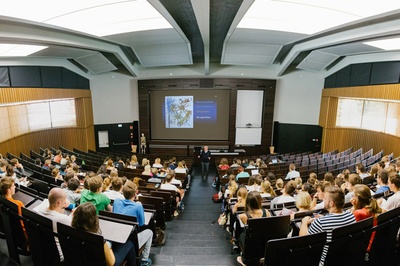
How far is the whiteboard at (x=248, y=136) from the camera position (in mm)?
13539

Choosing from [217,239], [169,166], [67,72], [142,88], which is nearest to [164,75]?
[142,88]

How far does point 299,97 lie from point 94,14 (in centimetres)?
1138

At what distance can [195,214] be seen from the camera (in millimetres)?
6172

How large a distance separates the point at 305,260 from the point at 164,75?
38.5ft

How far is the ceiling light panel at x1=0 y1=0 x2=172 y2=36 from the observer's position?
416 cm

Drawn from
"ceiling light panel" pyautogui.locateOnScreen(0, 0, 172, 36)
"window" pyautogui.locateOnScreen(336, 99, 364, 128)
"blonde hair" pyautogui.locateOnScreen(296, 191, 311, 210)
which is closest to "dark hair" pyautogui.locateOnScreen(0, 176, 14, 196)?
"ceiling light panel" pyautogui.locateOnScreen(0, 0, 172, 36)

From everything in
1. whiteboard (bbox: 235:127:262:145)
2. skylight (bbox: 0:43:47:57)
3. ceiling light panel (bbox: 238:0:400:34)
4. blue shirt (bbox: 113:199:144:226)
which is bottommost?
whiteboard (bbox: 235:127:262:145)

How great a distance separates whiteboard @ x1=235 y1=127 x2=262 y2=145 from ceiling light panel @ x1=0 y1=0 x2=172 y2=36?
8281mm

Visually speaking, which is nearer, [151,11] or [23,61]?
[151,11]

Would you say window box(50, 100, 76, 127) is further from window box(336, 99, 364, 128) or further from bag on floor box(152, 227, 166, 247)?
window box(336, 99, 364, 128)

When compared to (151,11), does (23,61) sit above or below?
below

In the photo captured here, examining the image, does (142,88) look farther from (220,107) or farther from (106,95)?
(220,107)

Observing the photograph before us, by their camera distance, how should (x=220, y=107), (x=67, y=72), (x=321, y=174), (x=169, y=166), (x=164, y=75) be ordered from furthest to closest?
(x=220, y=107) → (x=164, y=75) → (x=67, y=72) → (x=169, y=166) → (x=321, y=174)

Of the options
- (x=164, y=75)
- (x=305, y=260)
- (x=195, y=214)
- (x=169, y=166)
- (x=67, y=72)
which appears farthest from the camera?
(x=164, y=75)
